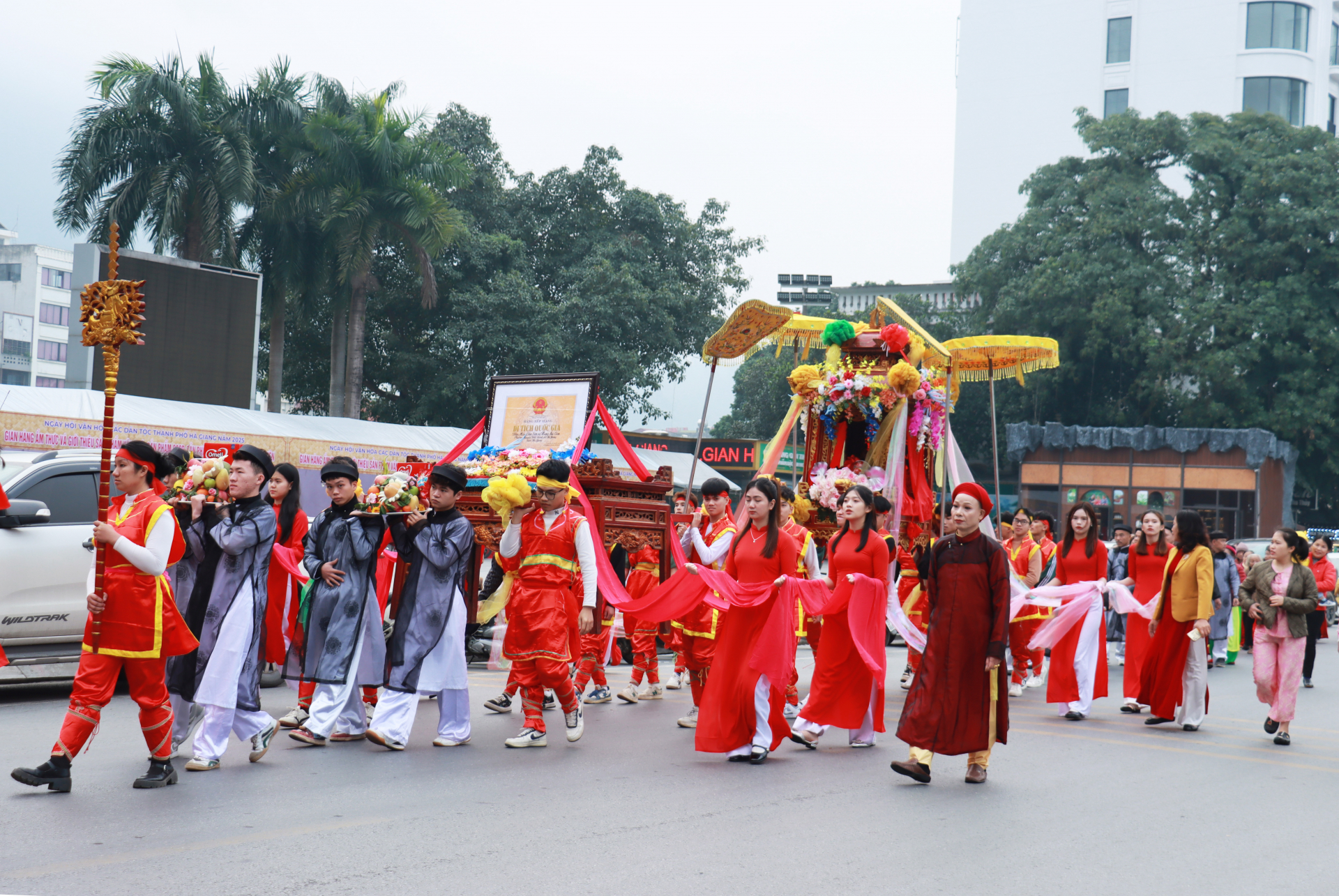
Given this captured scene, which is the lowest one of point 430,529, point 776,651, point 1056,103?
point 776,651

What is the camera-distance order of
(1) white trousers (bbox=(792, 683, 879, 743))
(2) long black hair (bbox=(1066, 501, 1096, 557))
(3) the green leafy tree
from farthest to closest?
(3) the green leafy tree
(2) long black hair (bbox=(1066, 501, 1096, 557))
(1) white trousers (bbox=(792, 683, 879, 743))

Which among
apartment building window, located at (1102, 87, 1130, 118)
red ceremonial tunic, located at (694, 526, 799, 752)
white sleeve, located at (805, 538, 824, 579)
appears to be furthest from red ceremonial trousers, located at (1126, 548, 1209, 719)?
apartment building window, located at (1102, 87, 1130, 118)

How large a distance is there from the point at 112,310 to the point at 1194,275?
36.8 meters

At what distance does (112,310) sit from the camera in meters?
6.41

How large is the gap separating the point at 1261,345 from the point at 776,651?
32.8m

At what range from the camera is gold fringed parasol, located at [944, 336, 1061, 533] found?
13.7 meters

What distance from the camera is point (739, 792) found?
6961 mm

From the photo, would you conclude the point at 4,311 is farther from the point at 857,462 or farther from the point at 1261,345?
the point at 857,462

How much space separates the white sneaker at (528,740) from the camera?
26.7 ft

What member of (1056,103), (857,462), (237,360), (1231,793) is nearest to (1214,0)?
(1056,103)

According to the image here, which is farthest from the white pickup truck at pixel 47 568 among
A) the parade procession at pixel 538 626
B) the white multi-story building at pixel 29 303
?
the white multi-story building at pixel 29 303

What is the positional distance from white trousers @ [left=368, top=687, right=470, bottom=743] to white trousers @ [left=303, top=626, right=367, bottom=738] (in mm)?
166

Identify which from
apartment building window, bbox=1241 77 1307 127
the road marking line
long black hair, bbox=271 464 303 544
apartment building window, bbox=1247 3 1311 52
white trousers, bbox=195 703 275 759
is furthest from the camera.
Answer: apartment building window, bbox=1247 3 1311 52

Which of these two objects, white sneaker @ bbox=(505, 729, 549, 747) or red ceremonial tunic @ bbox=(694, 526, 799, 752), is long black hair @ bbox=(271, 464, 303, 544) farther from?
red ceremonial tunic @ bbox=(694, 526, 799, 752)
